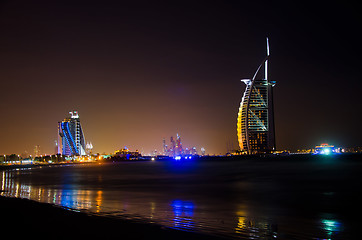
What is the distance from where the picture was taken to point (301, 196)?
21828 millimetres

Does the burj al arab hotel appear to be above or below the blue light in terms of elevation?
above

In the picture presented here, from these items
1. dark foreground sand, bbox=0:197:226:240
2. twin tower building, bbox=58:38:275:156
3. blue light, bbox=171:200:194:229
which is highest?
twin tower building, bbox=58:38:275:156

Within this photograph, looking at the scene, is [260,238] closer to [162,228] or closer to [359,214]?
[162,228]

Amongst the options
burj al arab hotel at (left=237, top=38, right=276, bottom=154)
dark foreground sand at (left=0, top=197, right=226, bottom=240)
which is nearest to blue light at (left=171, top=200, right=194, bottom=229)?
dark foreground sand at (left=0, top=197, right=226, bottom=240)

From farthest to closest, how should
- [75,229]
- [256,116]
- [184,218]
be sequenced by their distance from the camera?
[256,116], [184,218], [75,229]

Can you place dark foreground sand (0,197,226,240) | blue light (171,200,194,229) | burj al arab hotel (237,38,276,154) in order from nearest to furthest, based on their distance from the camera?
dark foreground sand (0,197,226,240) < blue light (171,200,194,229) < burj al arab hotel (237,38,276,154)

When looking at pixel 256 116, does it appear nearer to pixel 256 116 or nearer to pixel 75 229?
pixel 256 116

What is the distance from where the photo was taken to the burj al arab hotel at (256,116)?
159125 millimetres

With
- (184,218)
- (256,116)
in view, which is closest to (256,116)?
(256,116)

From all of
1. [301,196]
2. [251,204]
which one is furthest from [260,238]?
[301,196]

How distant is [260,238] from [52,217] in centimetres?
695

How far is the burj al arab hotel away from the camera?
15912cm

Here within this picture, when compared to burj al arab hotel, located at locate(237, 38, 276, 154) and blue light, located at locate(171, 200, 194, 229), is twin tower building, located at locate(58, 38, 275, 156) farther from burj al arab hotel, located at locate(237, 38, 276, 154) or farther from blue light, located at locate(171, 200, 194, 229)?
blue light, located at locate(171, 200, 194, 229)

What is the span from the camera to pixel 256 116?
162 metres
